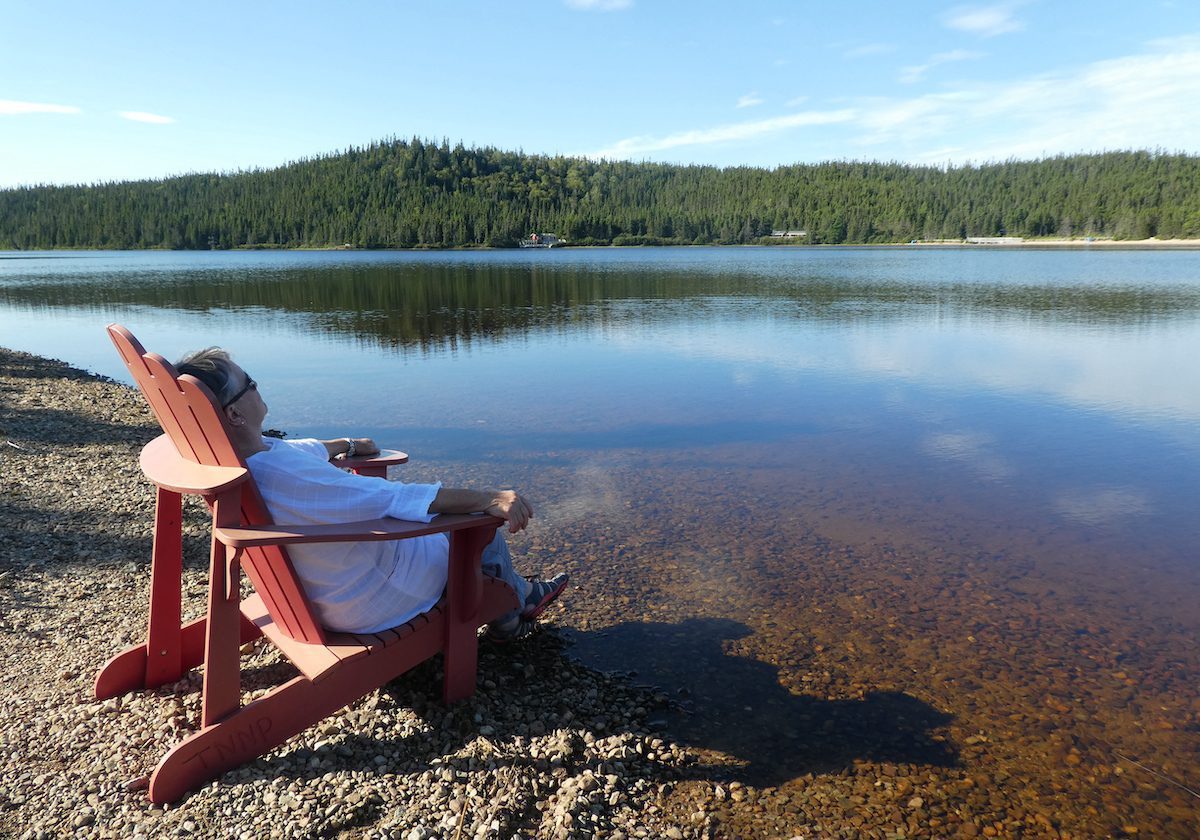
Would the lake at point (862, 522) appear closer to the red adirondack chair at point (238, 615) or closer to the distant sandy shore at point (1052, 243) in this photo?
the red adirondack chair at point (238, 615)

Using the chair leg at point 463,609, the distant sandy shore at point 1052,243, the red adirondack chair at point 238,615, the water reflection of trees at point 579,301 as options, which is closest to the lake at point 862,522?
the chair leg at point 463,609

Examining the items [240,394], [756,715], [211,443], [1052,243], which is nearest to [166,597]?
[211,443]

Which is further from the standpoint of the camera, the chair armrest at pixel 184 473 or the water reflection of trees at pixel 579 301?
the water reflection of trees at pixel 579 301

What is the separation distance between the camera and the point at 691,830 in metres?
3.33

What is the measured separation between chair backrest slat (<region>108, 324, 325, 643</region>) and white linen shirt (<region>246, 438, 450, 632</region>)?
2.5 inches

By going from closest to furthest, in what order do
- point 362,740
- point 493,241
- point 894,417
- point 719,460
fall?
point 362,740, point 719,460, point 894,417, point 493,241

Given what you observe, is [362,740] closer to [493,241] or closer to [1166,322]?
[1166,322]

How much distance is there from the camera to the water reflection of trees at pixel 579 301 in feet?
82.2

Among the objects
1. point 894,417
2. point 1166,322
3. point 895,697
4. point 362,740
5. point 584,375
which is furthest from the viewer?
point 1166,322

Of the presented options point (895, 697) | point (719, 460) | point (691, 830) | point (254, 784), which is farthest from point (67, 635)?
point (719, 460)

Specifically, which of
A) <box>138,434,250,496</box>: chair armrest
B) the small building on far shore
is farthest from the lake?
the small building on far shore

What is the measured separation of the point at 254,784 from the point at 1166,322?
26.8m

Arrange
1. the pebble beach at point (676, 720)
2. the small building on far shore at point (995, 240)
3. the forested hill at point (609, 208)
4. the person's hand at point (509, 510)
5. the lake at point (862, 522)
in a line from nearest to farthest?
the pebble beach at point (676, 720) → the person's hand at point (509, 510) → the lake at point (862, 522) → the small building on far shore at point (995, 240) → the forested hill at point (609, 208)

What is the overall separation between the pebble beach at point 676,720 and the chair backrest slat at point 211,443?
0.65 meters
